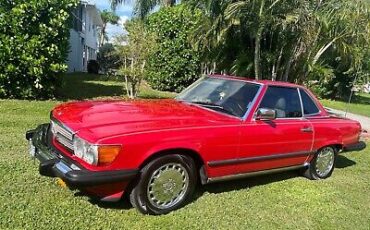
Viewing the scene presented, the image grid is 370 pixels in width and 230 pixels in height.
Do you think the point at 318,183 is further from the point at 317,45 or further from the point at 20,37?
the point at 20,37

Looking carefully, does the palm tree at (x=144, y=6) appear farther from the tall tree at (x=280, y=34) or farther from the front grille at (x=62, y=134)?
the front grille at (x=62, y=134)

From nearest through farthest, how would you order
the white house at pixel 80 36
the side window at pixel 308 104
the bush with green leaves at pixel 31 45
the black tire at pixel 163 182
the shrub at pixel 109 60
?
the black tire at pixel 163 182 → the side window at pixel 308 104 → the bush with green leaves at pixel 31 45 → the shrub at pixel 109 60 → the white house at pixel 80 36

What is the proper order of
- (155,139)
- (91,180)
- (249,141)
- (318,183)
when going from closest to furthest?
(91,180), (155,139), (249,141), (318,183)

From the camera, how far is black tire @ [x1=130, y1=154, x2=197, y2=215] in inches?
162

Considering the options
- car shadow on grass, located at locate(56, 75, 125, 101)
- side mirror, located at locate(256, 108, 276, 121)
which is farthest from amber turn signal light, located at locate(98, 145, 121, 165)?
car shadow on grass, located at locate(56, 75, 125, 101)

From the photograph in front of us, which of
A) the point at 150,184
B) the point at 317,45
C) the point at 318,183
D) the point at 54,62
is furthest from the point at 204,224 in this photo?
the point at 317,45

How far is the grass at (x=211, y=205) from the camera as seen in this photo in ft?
13.1

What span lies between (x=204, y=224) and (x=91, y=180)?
4.24 ft

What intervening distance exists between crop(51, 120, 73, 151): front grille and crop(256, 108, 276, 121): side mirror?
7.32 feet

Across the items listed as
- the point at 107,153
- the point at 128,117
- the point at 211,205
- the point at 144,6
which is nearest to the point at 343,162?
the point at 211,205

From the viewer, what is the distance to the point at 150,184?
165 inches

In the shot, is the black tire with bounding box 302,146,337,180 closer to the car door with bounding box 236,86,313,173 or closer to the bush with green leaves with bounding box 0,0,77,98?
the car door with bounding box 236,86,313,173

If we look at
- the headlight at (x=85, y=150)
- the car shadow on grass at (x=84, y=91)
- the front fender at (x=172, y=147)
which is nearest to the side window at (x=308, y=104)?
the front fender at (x=172, y=147)

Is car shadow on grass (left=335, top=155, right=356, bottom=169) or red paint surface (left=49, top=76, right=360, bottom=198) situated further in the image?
car shadow on grass (left=335, top=155, right=356, bottom=169)
